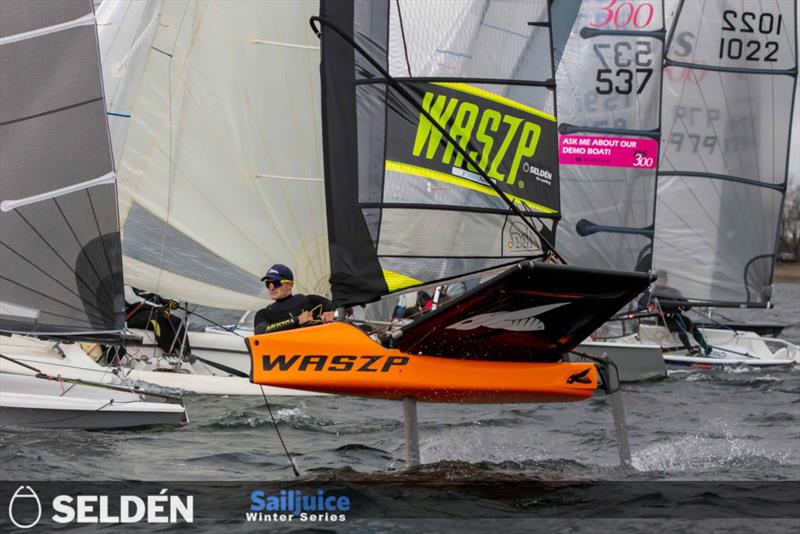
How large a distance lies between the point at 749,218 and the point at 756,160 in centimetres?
89

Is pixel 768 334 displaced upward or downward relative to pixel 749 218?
downward

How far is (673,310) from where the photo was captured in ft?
54.9

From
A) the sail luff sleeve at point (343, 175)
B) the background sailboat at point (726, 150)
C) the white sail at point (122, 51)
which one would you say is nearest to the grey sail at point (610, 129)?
the background sailboat at point (726, 150)

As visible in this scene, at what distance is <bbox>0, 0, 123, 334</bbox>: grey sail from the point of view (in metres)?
7.77

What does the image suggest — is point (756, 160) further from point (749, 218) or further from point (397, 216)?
point (397, 216)

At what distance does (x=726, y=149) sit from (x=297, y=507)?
46.4ft

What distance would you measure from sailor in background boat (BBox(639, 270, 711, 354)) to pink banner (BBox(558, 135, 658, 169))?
1.87 meters

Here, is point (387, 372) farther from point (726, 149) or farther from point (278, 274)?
point (726, 149)

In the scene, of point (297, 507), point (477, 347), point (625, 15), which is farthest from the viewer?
point (625, 15)

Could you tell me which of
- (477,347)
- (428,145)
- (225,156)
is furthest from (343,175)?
(225,156)

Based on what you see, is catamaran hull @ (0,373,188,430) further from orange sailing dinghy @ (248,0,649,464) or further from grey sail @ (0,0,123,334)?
orange sailing dinghy @ (248,0,649,464)

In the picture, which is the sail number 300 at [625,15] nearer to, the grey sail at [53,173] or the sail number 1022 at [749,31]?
the sail number 1022 at [749,31]

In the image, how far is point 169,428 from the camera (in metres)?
8.38

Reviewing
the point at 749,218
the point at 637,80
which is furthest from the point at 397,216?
the point at 749,218
